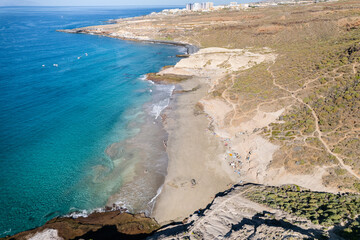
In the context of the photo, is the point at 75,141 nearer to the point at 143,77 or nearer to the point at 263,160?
the point at 263,160

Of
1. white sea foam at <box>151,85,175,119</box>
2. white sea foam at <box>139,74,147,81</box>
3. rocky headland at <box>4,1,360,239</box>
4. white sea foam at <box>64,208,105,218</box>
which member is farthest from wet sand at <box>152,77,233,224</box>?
white sea foam at <box>139,74,147,81</box>

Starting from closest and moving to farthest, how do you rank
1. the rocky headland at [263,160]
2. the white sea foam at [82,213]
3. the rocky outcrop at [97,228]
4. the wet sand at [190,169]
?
the rocky headland at [263,160] < the rocky outcrop at [97,228] < the white sea foam at [82,213] < the wet sand at [190,169]

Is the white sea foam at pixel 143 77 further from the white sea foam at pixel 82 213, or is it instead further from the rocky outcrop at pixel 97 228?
the rocky outcrop at pixel 97 228

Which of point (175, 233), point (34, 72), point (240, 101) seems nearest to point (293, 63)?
point (240, 101)

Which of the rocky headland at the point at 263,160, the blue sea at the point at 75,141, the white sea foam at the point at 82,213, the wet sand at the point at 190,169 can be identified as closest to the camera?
the rocky headland at the point at 263,160

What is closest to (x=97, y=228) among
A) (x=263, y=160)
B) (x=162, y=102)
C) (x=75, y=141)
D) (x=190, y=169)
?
(x=190, y=169)

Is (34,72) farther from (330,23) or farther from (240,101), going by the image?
(330,23)

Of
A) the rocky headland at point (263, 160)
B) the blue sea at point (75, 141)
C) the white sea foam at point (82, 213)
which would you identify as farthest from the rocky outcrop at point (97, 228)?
the blue sea at point (75, 141)
